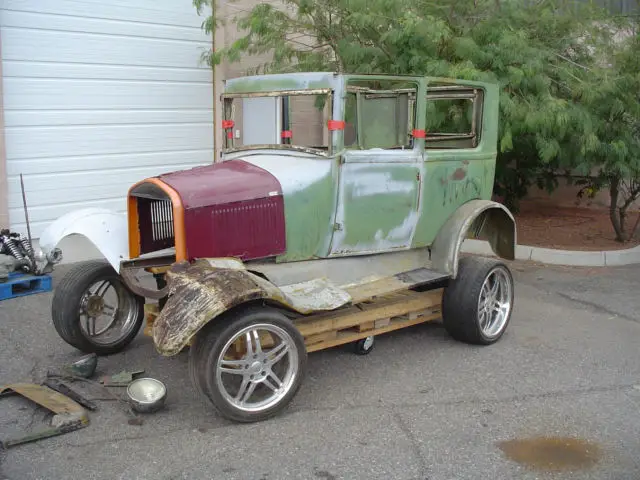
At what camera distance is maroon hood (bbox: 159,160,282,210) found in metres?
4.52

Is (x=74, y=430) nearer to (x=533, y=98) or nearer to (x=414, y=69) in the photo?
(x=414, y=69)

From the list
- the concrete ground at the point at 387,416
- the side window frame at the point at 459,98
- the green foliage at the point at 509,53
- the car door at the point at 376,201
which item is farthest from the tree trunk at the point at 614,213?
the car door at the point at 376,201

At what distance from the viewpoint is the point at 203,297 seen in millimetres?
4066

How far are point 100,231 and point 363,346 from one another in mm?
2104

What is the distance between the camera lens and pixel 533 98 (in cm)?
748

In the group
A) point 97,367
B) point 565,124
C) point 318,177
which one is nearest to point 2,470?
point 97,367

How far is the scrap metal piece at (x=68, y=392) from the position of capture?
4.42 meters

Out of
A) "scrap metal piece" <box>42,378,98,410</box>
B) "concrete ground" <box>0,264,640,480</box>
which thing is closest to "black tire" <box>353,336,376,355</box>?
"concrete ground" <box>0,264,640,480</box>

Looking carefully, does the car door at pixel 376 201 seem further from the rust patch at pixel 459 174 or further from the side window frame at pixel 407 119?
the rust patch at pixel 459 174

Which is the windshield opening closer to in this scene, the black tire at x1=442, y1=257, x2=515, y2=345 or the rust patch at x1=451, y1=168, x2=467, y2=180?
the rust patch at x1=451, y1=168, x2=467, y2=180

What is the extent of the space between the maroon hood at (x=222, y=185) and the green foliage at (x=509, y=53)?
2859mm

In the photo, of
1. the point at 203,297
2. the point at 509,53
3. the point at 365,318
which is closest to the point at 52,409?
the point at 203,297

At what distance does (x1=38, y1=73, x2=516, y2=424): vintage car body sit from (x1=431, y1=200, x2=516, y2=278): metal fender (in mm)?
15

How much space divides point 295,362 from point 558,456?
157cm
